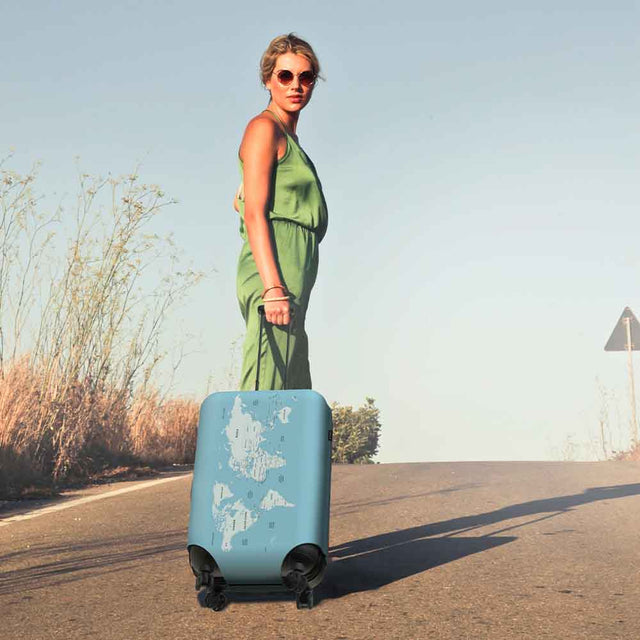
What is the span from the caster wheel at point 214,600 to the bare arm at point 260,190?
1.13 metres

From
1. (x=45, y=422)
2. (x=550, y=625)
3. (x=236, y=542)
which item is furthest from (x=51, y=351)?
(x=550, y=625)

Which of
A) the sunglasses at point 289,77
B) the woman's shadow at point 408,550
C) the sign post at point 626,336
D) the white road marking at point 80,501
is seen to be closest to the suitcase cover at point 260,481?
the woman's shadow at point 408,550

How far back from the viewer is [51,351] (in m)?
8.45

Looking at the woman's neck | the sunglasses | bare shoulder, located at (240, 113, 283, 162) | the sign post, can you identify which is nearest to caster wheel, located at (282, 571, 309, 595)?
bare shoulder, located at (240, 113, 283, 162)

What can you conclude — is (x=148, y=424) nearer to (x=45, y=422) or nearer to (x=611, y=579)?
(x=45, y=422)

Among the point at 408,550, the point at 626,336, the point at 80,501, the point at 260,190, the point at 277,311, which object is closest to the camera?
the point at 277,311

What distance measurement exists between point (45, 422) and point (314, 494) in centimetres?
538

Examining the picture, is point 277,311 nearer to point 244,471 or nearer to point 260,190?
point 260,190

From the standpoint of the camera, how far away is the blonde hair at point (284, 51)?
13.5 feet

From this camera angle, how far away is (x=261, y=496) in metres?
3.34

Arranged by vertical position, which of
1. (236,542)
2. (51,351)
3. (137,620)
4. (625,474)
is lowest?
(137,620)

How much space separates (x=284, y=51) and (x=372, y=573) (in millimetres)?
2214

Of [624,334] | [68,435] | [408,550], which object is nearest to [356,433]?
[624,334]

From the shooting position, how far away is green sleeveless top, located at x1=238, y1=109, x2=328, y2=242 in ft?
13.1
